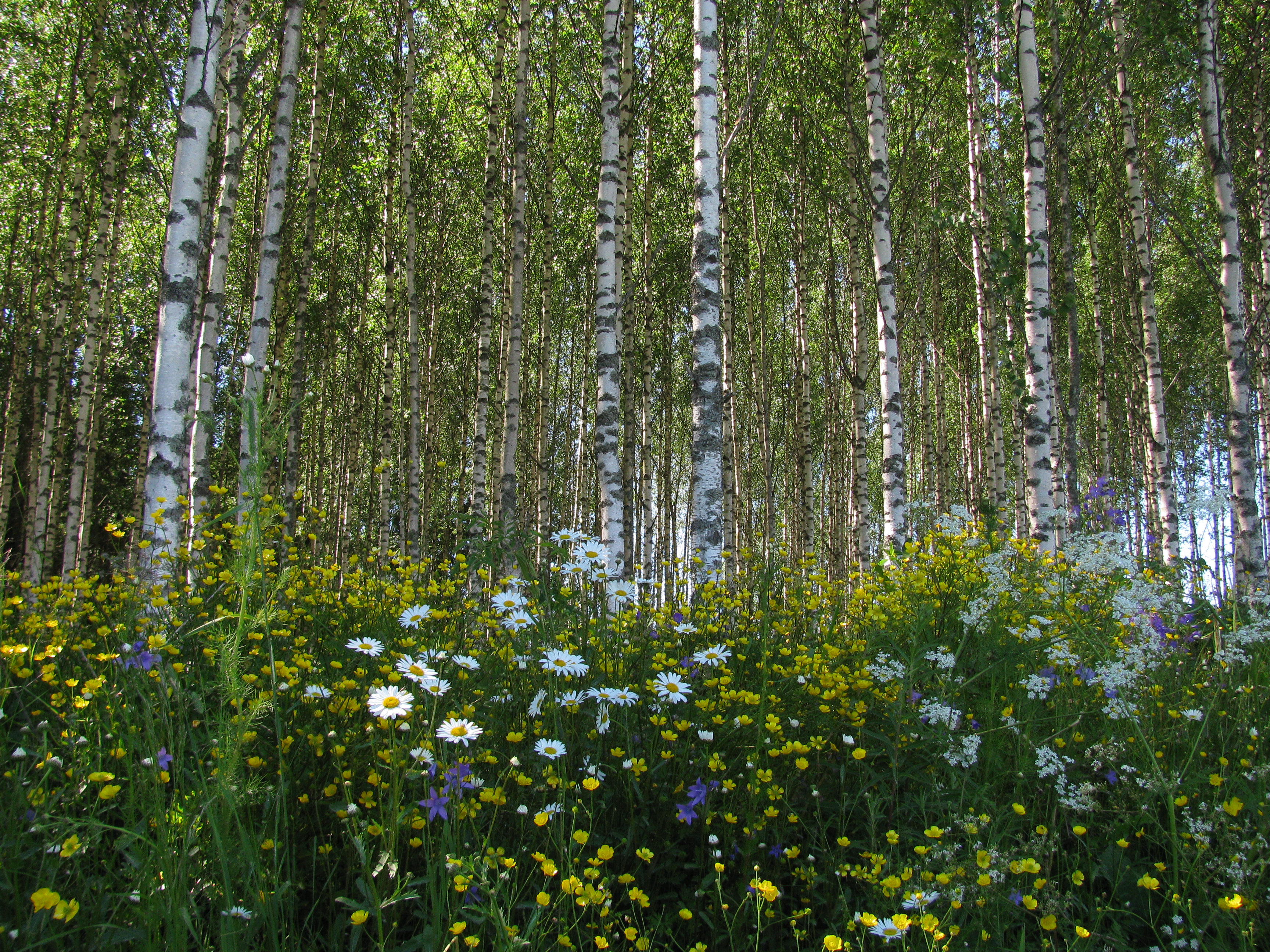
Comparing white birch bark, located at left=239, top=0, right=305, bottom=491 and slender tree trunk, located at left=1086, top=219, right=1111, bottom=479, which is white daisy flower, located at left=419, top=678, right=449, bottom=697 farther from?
slender tree trunk, located at left=1086, top=219, right=1111, bottom=479

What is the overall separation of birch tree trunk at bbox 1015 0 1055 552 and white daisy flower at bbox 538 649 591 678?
6.04 meters

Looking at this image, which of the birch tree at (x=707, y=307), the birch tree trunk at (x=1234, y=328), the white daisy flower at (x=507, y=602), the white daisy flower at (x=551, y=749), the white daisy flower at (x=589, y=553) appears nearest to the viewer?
the white daisy flower at (x=551, y=749)

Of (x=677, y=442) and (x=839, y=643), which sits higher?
(x=677, y=442)

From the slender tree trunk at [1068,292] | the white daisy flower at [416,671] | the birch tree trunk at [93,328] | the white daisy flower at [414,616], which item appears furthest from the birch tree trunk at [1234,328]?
the birch tree trunk at [93,328]

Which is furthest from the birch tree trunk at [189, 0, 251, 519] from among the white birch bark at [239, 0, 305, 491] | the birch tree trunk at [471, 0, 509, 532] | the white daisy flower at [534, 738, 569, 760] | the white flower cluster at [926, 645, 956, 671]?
the white flower cluster at [926, 645, 956, 671]

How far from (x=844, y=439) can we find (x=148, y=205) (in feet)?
60.8

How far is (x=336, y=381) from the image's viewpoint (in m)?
20.0

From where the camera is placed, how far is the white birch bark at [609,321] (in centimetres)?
695

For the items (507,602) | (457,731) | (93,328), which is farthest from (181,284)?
(93,328)

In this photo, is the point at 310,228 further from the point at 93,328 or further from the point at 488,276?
the point at 93,328

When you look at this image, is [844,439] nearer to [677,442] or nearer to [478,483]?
[677,442]

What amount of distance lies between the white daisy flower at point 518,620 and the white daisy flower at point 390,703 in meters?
0.59

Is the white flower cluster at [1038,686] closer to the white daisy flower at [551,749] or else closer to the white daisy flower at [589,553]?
the white daisy flower at [589,553]

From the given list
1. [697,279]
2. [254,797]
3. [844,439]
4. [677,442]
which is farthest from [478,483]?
[677,442]
